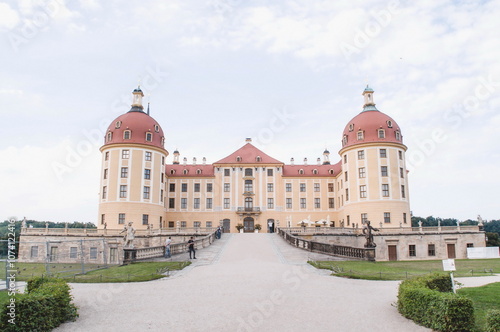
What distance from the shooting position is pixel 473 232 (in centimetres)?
4009

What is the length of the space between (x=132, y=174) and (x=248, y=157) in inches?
674

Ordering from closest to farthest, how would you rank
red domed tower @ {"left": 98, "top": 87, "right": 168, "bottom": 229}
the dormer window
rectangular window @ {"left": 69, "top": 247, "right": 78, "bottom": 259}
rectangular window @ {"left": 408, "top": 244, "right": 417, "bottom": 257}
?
rectangular window @ {"left": 69, "top": 247, "right": 78, "bottom": 259} → rectangular window @ {"left": 408, "top": 244, "right": 417, "bottom": 257} → red domed tower @ {"left": 98, "top": 87, "right": 168, "bottom": 229} → the dormer window

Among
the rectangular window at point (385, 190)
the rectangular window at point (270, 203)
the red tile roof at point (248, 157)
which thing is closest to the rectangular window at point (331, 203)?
the rectangular window at point (270, 203)

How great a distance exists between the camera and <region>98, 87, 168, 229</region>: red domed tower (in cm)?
4384

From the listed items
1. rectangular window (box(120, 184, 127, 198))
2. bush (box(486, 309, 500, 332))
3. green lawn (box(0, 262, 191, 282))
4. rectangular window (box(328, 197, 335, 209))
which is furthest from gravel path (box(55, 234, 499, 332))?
rectangular window (box(328, 197, 335, 209))

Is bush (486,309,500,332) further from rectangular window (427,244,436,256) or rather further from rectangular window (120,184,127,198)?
rectangular window (120,184,127,198)

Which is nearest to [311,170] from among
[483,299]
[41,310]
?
[483,299]

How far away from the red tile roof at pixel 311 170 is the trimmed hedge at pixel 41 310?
45.9m

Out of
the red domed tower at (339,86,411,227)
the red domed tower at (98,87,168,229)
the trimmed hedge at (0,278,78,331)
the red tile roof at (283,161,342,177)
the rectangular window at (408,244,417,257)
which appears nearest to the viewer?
the trimmed hedge at (0,278,78,331)

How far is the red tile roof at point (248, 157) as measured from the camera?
2127 inches

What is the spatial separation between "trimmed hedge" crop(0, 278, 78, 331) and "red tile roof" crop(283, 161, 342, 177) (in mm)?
45902

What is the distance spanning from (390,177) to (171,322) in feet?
130

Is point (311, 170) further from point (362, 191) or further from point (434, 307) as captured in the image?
point (434, 307)

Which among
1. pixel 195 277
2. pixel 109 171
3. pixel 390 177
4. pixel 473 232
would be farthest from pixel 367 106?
pixel 195 277
